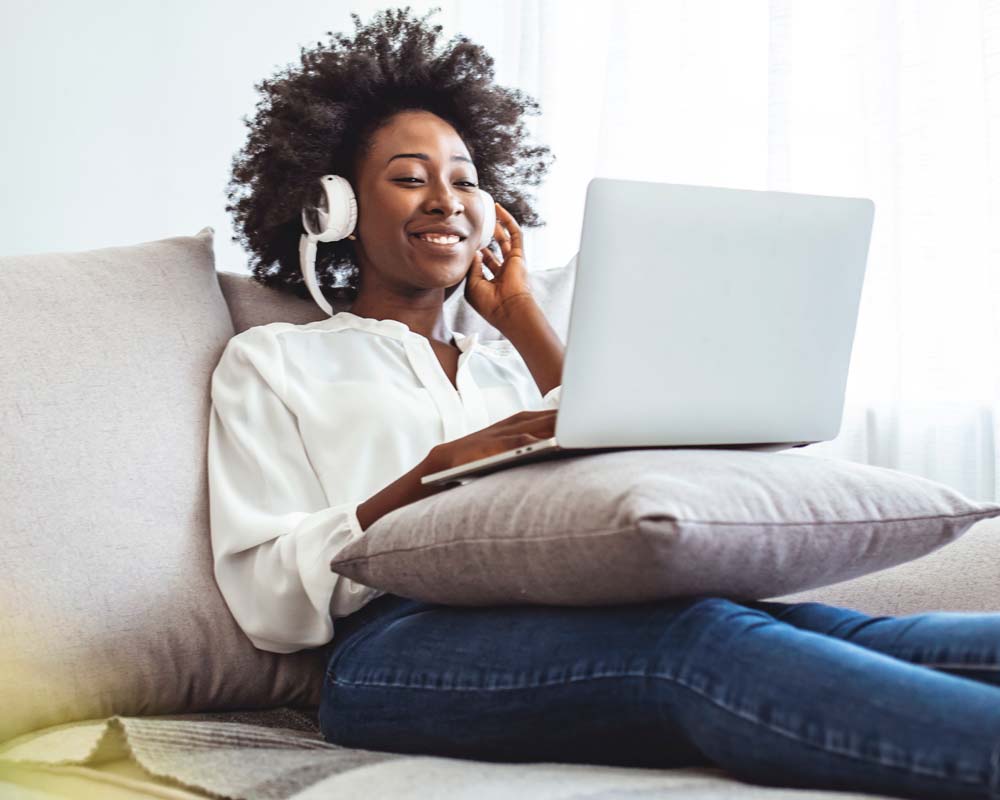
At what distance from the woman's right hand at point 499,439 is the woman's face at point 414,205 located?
463 millimetres

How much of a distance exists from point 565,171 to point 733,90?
0.44m

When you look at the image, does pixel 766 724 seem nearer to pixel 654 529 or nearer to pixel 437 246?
pixel 654 529

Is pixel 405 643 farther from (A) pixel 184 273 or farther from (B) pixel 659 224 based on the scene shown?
(A) pixel 184 273

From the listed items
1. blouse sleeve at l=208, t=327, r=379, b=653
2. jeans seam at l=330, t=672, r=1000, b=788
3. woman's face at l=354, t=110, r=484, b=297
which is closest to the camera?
jeans seam at l=330, t=672, r=1000, b=788

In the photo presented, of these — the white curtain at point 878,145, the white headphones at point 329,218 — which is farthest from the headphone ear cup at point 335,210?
the white curtain at point 878,145

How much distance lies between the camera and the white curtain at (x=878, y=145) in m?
1.92

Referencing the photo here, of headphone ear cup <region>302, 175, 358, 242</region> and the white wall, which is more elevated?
the white wall

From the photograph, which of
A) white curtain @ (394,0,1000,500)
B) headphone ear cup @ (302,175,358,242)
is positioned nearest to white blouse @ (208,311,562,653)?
headphone ear cup @ (302,175,358,242)

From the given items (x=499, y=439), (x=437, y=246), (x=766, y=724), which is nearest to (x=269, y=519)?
(x=499, y=439)

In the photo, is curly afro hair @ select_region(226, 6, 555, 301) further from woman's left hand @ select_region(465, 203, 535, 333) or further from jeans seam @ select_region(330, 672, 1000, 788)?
jeans seam @ select_region(330, 672, 1000, 788)

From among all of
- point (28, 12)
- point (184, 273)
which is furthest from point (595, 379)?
point (28, 12)

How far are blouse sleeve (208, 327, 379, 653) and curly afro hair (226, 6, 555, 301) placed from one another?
296mm

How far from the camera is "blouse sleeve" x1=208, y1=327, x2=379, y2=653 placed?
118cm

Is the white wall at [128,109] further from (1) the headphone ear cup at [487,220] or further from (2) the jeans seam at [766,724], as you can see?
(2) the jeans seam at [766,724]
